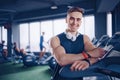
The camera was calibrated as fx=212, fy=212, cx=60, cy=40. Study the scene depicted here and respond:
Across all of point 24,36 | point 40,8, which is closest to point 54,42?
point 40,8

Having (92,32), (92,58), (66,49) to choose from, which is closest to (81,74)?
(92,58)

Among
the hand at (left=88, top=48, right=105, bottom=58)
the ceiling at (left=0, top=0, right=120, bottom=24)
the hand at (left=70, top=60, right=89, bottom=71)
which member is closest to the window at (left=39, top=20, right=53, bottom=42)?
the ceiling at (left=0, top=0, right=120, bottom=24)

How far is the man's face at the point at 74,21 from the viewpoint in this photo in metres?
1.37

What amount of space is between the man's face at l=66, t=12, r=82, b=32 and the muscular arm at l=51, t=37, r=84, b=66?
120 mm

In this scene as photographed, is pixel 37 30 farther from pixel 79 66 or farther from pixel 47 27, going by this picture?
pixel 79 66

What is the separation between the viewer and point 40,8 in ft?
38.1

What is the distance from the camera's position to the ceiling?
9.45m

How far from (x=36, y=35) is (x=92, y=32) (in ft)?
14.3

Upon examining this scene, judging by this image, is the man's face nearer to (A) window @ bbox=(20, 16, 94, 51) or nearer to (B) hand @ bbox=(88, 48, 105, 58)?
(B) hand @ bbox=(88, 48, 105, 58)

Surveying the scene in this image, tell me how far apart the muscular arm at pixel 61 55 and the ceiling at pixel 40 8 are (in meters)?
6.65

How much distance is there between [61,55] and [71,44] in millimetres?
172

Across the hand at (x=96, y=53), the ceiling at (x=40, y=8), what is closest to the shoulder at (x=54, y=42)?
the hand at (x=96, y=53)

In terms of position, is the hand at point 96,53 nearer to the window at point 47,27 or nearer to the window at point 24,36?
the window at point 47,27

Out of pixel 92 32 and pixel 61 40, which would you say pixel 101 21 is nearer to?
pixel 92 32
